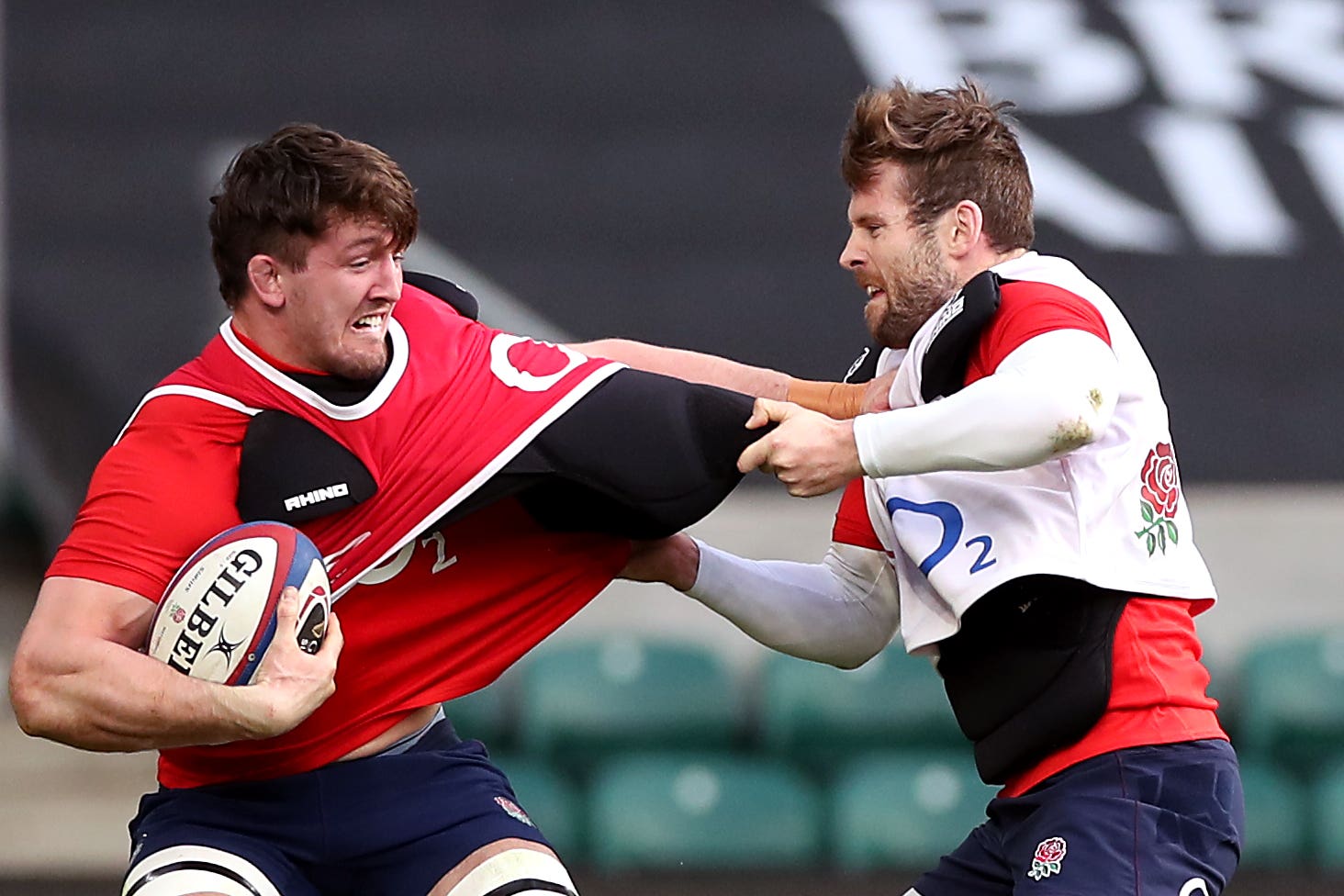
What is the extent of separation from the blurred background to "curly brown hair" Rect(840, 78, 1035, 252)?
9.26 feet

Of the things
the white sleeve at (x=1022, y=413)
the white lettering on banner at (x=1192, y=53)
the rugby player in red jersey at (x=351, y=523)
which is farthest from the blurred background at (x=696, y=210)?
the white sleeve at (x=1022, y=413)

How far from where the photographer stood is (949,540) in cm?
315

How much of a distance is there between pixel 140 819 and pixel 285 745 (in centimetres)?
30

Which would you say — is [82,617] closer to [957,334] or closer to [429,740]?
[429,740]

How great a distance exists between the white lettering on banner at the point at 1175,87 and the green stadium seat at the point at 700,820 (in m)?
2.18

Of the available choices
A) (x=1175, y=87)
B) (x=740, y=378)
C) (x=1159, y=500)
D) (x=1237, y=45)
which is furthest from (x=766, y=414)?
(x=1237, y=45)

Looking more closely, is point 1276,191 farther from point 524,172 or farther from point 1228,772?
point 1228,772

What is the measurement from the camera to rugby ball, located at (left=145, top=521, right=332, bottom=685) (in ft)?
9.32

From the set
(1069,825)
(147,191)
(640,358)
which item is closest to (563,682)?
(147,191)

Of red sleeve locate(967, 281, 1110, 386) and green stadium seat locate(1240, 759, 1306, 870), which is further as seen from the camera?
green stadium seat locate(1240, 759, 1306, 870)

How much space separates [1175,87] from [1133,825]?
394cm

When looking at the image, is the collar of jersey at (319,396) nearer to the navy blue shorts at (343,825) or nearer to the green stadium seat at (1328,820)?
the navy blue shorts at (343,825)

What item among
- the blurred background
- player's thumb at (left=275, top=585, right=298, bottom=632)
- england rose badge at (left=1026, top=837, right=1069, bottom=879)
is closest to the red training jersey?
player's thumb at (left=275, top=585, right=298, bottom=632)

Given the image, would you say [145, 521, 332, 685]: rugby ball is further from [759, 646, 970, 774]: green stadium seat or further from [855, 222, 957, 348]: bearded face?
A: [759, 646, 970, 774]: green stadium seat
